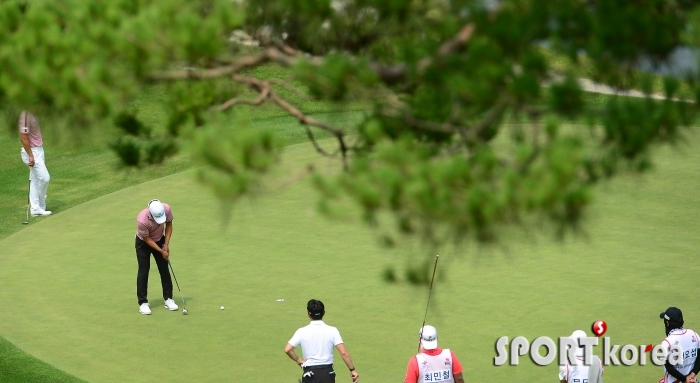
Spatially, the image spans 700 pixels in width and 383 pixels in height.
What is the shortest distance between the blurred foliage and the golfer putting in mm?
6882

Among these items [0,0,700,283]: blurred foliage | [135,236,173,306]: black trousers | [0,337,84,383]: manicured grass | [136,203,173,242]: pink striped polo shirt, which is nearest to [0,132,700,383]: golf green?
[0,337,84,383]: manicured grass

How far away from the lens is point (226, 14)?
17.2 ft

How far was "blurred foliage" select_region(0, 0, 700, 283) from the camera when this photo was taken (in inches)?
189

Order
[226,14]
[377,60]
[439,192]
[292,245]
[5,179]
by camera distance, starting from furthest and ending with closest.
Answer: [5,179], [292,245], [377,60], [226,14], [439,192]

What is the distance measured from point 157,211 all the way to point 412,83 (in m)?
7.49

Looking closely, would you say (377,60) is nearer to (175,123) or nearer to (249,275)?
(175,123)

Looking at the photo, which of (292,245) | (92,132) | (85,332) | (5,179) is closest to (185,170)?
(5,179)

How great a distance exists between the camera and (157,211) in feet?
41.4

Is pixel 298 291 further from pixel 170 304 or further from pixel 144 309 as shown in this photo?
pixel 144 309

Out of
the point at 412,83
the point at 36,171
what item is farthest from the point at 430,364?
the point at 36,171

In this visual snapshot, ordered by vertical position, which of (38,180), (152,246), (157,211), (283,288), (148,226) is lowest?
(283,288)

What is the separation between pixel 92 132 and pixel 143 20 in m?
0.84

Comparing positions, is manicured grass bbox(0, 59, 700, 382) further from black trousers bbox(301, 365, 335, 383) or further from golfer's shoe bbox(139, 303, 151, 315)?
black trousers bbox(301, 365, 335, 383)

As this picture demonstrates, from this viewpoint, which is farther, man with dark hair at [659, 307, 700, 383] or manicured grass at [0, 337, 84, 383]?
manicured grass at [0, 337, 84, 383]
